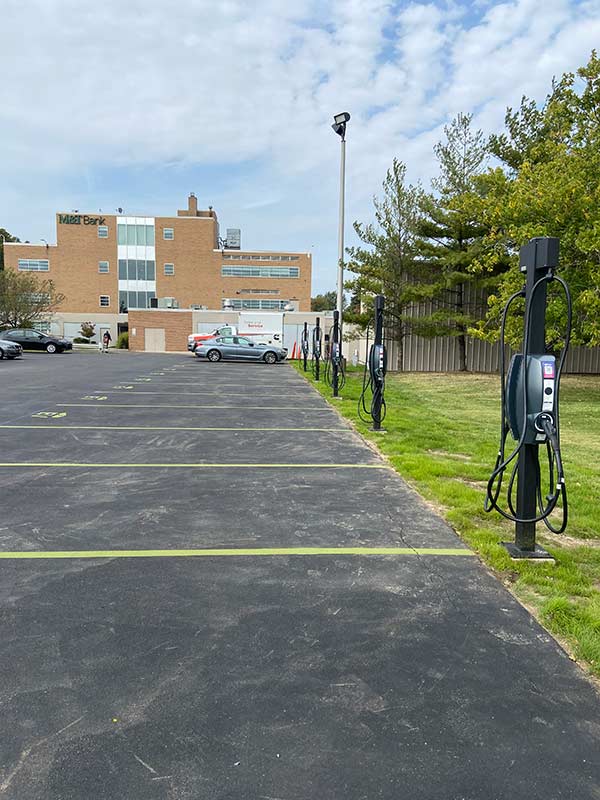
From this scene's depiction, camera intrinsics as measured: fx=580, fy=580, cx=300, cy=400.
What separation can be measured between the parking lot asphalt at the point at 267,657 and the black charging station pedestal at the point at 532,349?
1.28 ft

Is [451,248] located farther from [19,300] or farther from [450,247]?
[19,300]

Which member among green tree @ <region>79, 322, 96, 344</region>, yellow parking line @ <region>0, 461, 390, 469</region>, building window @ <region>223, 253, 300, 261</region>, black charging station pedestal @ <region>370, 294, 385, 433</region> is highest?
building window @ <region>223, 253, 300, 261</region>

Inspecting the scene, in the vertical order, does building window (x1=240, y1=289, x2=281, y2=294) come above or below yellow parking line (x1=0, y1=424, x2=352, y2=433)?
above

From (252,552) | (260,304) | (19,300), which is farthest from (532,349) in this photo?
(260,304)

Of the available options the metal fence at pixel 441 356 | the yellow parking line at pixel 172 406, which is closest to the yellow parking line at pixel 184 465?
the yellow parking line at pixel 172 406

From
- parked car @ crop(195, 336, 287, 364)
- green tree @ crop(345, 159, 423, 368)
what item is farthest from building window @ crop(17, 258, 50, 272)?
green tree @ crop(345, 159, 423, 368)

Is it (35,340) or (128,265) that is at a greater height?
(128,265)

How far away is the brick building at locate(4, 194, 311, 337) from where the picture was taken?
63.3 metres

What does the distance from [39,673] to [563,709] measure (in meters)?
2.27

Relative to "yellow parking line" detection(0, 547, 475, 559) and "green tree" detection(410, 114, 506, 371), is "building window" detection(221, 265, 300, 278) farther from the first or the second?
"yellow parking line" detection(0, 547, 475, 559)

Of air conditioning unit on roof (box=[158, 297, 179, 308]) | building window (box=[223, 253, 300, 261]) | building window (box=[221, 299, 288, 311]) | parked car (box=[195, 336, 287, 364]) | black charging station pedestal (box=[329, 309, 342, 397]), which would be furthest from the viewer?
building window (box=[221, 299, 288, 311])

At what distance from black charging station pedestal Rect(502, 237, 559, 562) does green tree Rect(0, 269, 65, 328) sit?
41.3 m

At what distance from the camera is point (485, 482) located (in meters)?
6.00

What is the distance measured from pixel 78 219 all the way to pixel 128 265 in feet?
23.6
